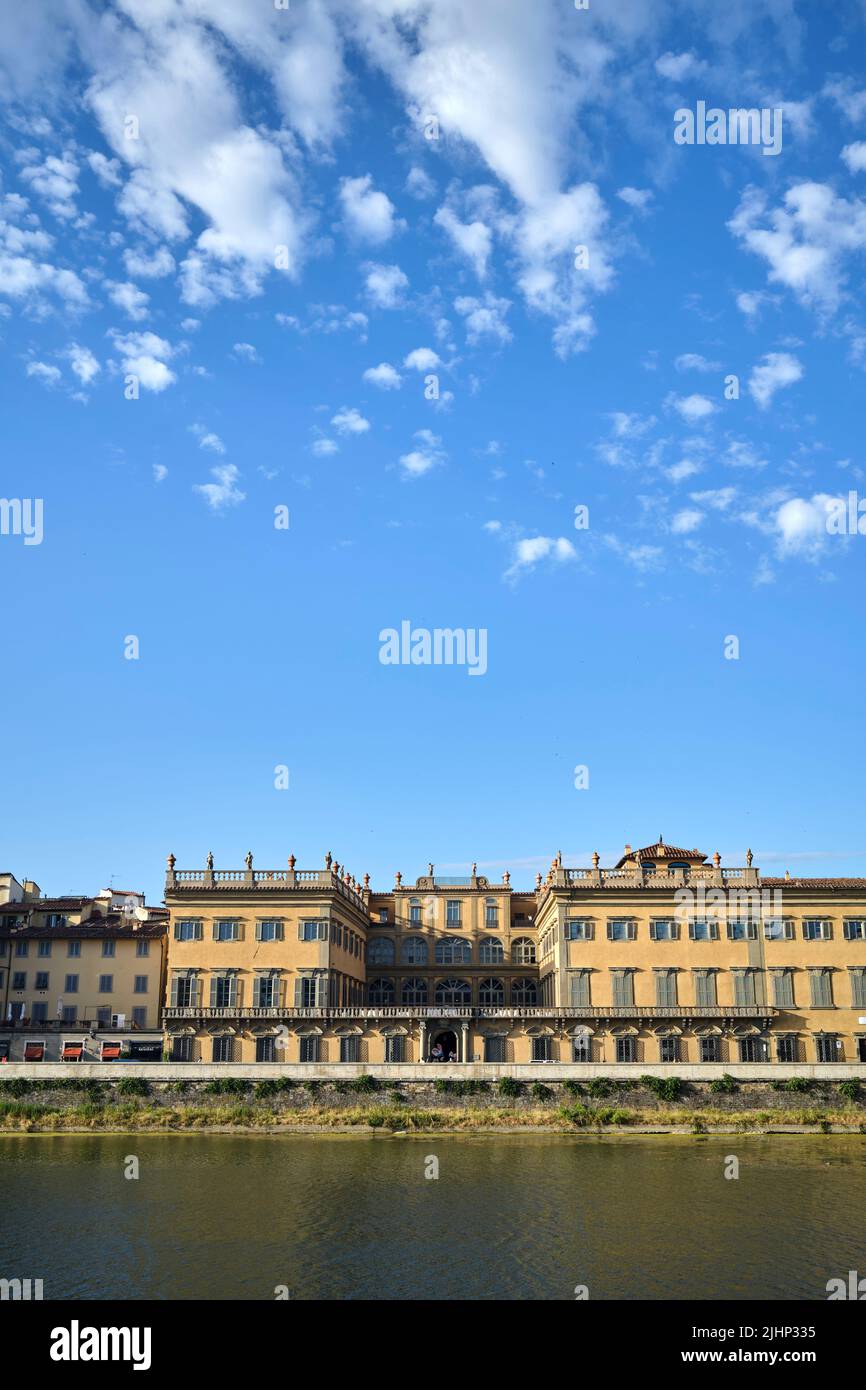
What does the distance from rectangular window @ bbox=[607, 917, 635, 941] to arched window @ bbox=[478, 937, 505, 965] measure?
52.4 feet

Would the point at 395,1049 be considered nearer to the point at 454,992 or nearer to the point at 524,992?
the point at 454,992

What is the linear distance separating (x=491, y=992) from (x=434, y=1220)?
4702 cm

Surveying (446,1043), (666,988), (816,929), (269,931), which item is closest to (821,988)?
(816,929)

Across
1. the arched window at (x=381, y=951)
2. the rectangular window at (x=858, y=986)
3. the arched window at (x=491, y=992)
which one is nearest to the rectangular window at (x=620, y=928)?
the rectangular window at (x=858, y=986)

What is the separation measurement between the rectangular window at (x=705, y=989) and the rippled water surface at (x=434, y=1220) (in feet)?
47.1

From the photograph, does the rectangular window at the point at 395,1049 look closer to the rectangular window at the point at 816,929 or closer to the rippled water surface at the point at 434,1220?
the rippled water surface at the point at 434,1220

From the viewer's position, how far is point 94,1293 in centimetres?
2936

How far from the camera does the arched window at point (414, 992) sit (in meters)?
84.5

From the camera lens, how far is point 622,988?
6962 cm

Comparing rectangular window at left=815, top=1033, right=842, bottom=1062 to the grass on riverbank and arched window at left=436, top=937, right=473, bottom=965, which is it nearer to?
the grass on riverbank

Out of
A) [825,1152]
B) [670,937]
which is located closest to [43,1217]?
[825,1152]

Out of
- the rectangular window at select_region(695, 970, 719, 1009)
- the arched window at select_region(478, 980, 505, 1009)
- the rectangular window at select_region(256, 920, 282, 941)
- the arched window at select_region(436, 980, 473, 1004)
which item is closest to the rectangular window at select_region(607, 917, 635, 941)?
the rectangular window at select_region(695, 970, 719, 1009)
